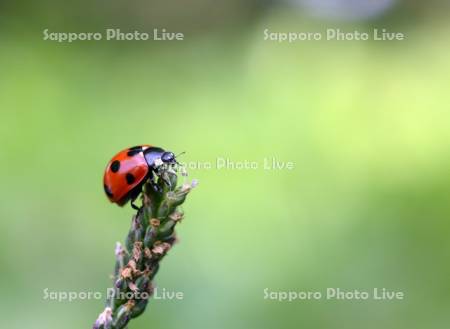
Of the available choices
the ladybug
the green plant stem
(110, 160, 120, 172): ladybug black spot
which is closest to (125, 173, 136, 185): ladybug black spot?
the ladybug

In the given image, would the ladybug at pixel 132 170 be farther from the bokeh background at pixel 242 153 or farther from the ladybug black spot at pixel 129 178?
the bokeh background at pixel 242 153

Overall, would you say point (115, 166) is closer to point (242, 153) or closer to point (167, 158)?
point (167, 158)

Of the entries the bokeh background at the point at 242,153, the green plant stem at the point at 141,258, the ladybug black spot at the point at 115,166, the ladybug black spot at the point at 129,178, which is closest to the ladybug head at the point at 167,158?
the ladybug black spot at the point at 129,178

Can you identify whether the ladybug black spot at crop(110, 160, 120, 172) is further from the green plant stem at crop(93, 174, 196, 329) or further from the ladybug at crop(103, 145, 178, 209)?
the green plant stem at crop(93, 174, 196, 329)

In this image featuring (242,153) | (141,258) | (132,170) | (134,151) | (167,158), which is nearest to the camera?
(141,258)

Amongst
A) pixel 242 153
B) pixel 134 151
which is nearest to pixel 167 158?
pixel 134 151
